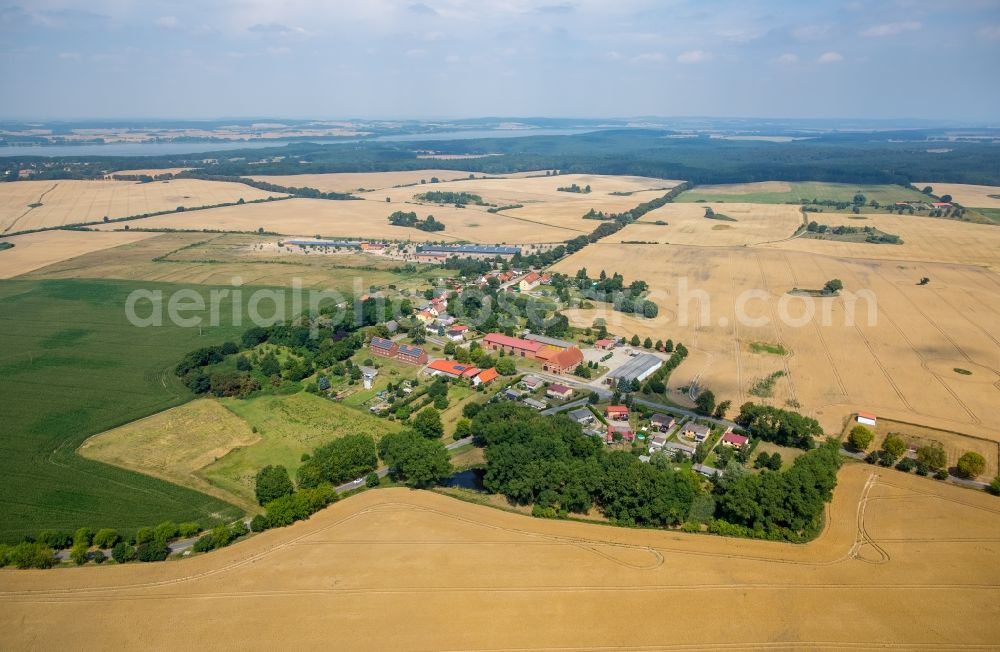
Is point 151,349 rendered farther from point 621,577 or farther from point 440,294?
point 621,577

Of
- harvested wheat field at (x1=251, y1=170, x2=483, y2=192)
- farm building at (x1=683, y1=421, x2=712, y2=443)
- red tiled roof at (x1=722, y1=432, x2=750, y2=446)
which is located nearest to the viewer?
red tiled roof at (x1=722, y1=432, x2=750, y2=446)

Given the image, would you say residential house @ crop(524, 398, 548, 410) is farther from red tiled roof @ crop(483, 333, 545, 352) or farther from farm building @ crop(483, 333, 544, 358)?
red tiled roof @ crop(483, 333, 545, 352)

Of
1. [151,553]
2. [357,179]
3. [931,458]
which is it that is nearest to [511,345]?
[931,458]

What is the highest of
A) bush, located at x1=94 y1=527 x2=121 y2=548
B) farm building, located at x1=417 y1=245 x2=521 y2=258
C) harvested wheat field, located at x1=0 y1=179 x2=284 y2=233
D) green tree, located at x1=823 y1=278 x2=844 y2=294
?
harvested wheat field, located at x1=0 y1=179 x2=284 y2=233

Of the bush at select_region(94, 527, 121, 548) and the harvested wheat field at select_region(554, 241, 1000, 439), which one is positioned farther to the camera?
the harvested wheat field at select_region(554, 241, 1000, 439)

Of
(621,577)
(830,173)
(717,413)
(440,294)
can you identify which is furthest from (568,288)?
(830,173)

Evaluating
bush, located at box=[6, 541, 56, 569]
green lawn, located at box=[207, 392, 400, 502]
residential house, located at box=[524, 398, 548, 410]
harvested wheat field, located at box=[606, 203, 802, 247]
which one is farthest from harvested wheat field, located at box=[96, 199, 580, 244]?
bush, located at box=[6, 541, 56, 569]

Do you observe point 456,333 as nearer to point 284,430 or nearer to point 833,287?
point 284,430

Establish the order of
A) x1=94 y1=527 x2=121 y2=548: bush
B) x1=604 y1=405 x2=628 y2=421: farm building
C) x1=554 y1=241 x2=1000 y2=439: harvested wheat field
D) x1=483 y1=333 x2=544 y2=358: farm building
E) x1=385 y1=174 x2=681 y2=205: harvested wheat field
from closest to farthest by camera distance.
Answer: x1=94 y1=527 x2=121 y2=548: bush → x1=604 y1=405 x2=628 y2=421: farm building → x1=554 y1=241 x2=1000 y2=439: harvested wheat field → x1=483 y1=333 x2=544 y2=358: farm building → x1=385 y1=174 x2=681 y2=205: harvested wheat field
